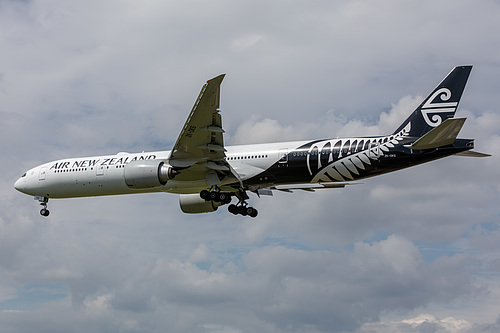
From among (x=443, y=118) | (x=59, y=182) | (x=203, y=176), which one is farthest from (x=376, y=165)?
(x=59, y=182)

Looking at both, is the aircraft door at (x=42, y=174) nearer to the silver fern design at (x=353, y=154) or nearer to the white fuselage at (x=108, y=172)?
the white fuselage at (x=108, y=172)

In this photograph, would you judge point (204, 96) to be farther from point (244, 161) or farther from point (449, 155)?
point (449, 155)

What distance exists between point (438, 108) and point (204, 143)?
35.7 ft

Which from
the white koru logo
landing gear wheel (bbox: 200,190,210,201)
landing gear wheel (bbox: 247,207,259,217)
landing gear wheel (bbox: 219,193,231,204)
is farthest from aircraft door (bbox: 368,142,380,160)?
landing gear wheel (bbox: 247,207,259,217)

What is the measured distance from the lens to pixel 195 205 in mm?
35688

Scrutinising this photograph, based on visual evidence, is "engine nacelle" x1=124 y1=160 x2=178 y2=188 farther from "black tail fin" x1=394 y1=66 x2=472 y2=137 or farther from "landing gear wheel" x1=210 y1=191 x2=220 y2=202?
"black tail fin" x1=394 y1=66 x2=472 y2=137

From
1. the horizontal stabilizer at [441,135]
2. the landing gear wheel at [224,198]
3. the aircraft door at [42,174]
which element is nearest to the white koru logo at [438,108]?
the horizontal stabilizer at [441,135]

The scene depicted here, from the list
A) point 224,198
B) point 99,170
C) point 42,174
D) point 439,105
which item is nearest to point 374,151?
point 439,105

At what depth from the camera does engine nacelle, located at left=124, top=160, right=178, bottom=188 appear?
2936 centimetres

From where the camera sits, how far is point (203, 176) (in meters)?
31.0

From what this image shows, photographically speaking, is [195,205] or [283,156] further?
[195,205]

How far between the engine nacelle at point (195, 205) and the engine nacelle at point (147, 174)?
6.05 metres

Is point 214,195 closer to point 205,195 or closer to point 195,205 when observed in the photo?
point 205,195

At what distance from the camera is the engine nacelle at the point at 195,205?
35.6 meters
